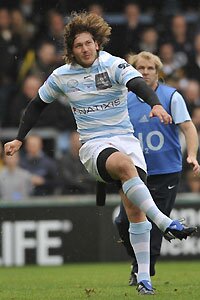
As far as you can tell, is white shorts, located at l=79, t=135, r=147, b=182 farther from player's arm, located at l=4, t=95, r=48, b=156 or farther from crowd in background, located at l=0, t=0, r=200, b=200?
crowd in background, located at l=0, t=0, r=200, b=200

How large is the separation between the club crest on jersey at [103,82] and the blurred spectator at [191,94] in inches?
260

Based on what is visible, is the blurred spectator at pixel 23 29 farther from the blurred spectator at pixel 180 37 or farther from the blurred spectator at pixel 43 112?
the blurred spectator at pixel 180 37

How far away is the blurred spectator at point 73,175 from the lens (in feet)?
49.0

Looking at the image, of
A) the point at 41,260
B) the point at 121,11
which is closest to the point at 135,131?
the point at 41,260

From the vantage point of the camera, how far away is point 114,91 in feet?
28.3

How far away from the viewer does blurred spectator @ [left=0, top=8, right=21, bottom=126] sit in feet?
51.5

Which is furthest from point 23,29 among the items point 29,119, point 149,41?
point 29,119

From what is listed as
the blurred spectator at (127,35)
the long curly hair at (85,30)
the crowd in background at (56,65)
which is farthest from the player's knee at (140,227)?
the blurred spectator at (127,35)

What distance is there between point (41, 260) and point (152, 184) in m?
4.82

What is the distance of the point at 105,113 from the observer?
861cm

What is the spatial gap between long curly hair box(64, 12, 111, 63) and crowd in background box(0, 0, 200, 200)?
5.47 metres

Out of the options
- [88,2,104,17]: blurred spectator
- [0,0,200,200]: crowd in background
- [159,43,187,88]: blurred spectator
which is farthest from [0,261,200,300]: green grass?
[88,2,104,17]: blurred spectator

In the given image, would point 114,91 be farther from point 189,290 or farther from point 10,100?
point 10,100

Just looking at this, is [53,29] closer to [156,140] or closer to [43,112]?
[43,112]
